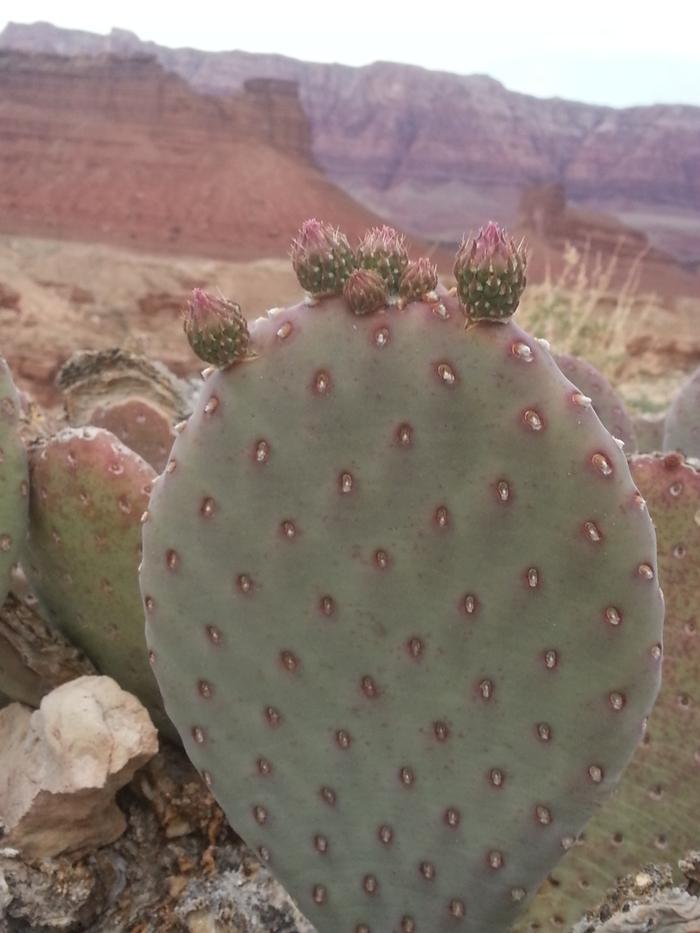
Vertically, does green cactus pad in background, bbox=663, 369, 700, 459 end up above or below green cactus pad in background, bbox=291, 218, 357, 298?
below

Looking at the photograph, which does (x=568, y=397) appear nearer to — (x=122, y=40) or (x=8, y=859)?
(x=8, y=859)

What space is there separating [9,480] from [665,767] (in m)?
1.04

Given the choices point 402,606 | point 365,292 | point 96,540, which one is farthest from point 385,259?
point 96,540

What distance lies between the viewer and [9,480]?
157 cm

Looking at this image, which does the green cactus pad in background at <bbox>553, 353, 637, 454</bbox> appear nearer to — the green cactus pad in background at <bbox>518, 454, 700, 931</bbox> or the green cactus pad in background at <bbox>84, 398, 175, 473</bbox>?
the green cactus pad in background at <bbox>518, 454, 700, 931</bbox>

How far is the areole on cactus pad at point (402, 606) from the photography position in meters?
1.03

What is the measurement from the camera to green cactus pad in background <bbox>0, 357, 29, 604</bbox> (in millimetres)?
1570

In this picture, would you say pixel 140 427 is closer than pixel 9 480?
No

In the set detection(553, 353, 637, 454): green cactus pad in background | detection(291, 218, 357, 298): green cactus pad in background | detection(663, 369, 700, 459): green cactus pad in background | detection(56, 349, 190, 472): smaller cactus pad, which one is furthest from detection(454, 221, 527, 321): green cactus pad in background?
detection(56, 349, 190, 472): smaller cactus pad

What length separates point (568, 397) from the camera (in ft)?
3.29

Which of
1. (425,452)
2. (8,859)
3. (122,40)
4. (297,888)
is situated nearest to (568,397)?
(425,452)

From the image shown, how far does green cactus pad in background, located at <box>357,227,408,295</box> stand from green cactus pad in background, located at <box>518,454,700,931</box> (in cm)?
64

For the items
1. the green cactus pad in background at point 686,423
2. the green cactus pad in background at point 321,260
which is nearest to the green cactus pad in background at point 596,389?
the green cactus pad in background at point 686,423

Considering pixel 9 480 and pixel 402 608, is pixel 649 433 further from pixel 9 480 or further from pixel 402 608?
pixel 402 608
